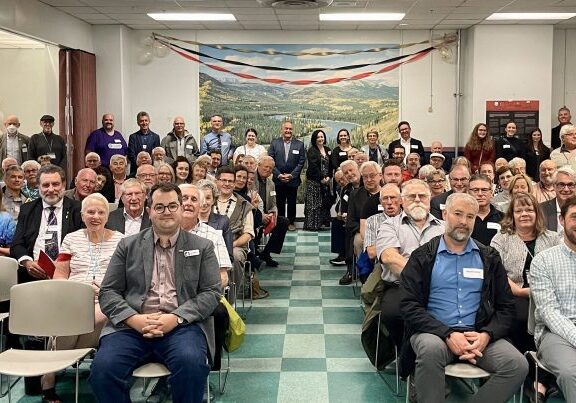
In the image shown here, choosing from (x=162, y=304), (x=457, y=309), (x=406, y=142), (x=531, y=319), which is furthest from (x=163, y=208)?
(x=406, y=142)

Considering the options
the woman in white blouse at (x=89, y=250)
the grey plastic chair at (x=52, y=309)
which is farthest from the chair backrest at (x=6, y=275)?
the grey plastic chair at (x=52, y=309)

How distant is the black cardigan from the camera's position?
339 centimetres

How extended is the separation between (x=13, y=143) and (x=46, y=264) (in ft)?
19.0

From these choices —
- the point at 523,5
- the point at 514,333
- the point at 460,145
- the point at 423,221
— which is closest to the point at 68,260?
the point at 423,221

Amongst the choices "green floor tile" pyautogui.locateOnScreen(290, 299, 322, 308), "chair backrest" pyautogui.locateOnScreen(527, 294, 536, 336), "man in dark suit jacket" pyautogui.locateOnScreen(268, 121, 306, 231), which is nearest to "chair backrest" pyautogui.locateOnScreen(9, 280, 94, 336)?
"chair backrest" pyautogui.locateOnScreen(527, 294, 536, 336)

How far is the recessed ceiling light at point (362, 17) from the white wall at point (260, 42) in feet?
3.89

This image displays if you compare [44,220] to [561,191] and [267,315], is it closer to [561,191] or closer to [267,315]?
[267,315]

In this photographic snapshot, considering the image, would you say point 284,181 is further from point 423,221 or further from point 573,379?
point 573,379

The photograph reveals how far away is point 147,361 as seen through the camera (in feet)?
10.8

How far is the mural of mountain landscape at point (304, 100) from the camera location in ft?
39.3

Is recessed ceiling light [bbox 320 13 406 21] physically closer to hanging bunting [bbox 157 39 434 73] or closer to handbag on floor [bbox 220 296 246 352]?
hanging bunting [bbox 157 39 434 73]

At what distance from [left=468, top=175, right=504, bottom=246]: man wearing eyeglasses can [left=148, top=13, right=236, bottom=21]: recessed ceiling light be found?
21.8 feet

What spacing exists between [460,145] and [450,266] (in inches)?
345

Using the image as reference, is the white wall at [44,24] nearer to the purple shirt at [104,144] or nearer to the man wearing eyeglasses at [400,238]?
the purple shirt at [104,144]
